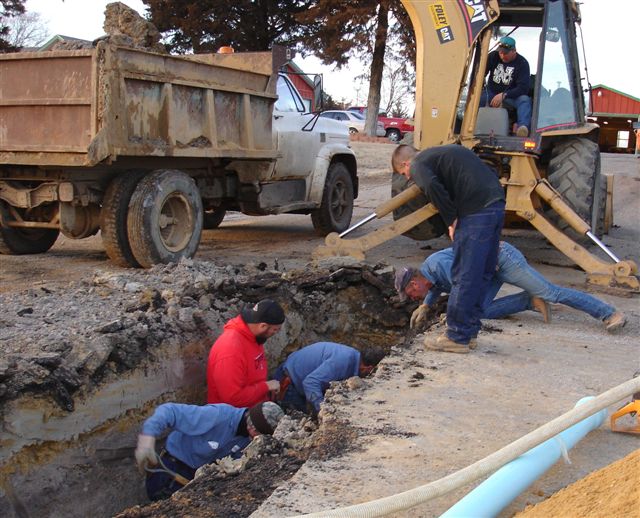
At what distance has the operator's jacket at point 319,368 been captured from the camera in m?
6.01

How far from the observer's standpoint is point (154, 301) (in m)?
6.37

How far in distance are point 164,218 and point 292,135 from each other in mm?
2778

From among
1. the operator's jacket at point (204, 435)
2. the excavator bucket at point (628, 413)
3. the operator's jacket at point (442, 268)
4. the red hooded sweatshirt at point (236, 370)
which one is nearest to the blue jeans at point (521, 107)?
the operator's jacket at point (442, 268)

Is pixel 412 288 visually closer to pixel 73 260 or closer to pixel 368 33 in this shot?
pixel 73 260

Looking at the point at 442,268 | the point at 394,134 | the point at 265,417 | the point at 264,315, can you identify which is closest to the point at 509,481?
the point at 265,417

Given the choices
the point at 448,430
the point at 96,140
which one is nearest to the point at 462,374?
the point at 448,430

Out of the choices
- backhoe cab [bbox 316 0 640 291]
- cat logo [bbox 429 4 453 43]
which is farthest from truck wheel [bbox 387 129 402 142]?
cat logo [bbox 429 4 453 43]

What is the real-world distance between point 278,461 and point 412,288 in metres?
2.94

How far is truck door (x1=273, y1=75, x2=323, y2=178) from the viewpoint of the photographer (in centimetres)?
1030

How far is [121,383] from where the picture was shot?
17.7 ft

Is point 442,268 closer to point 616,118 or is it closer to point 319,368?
point 319,368

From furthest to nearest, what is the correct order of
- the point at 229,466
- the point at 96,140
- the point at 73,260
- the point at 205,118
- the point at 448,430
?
the point at 73,260 < the point at 205,118 < the point at 96,140 < the point at 448,430 < the point at 229,466

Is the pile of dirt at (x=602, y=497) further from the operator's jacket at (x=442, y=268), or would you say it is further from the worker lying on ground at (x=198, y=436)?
the operator's jacket at (x=442, y=268)

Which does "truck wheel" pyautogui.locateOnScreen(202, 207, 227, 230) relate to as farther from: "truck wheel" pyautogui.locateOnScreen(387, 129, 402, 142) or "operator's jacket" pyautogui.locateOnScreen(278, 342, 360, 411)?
"truck wheel" pyautogui.locateOnScreen(387, 129, 402, 142)
